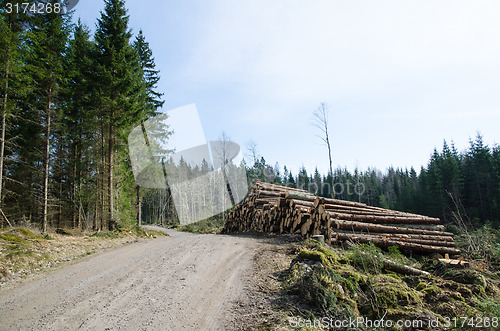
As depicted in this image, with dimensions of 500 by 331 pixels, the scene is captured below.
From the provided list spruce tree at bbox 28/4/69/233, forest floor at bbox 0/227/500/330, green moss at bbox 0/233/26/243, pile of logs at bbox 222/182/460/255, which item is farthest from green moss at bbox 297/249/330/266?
spruce tree at bbox 28/4/69/233

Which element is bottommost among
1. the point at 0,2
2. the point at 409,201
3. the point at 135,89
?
the point at 409,201

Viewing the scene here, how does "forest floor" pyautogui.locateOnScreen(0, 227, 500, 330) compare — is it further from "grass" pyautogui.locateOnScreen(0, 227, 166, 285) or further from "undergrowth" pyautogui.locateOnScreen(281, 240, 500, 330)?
"grass" pyautogui.locateOnScreen(0, 227, 166, 285)

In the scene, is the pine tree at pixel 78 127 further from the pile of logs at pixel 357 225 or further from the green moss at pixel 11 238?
the pile of logs at pixel 357 225

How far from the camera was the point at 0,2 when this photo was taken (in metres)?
12.4

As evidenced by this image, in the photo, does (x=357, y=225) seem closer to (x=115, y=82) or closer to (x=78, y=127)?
(x=115, y=82)

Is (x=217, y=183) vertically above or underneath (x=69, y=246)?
→ above

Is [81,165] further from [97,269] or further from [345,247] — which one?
[345,247]

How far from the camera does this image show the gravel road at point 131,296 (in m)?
3.24

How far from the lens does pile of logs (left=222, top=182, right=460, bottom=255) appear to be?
692 centimetres

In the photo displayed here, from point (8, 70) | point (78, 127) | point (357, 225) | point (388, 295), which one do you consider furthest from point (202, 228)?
point (388, 295)

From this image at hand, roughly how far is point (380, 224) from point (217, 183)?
3300 cm

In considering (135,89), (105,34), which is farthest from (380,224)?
(105,34)

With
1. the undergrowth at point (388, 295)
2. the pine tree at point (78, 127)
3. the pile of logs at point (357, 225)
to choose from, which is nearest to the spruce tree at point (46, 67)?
the pine tree at point (78, 127)

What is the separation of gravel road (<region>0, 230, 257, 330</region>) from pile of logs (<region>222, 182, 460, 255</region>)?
10.3 feet
